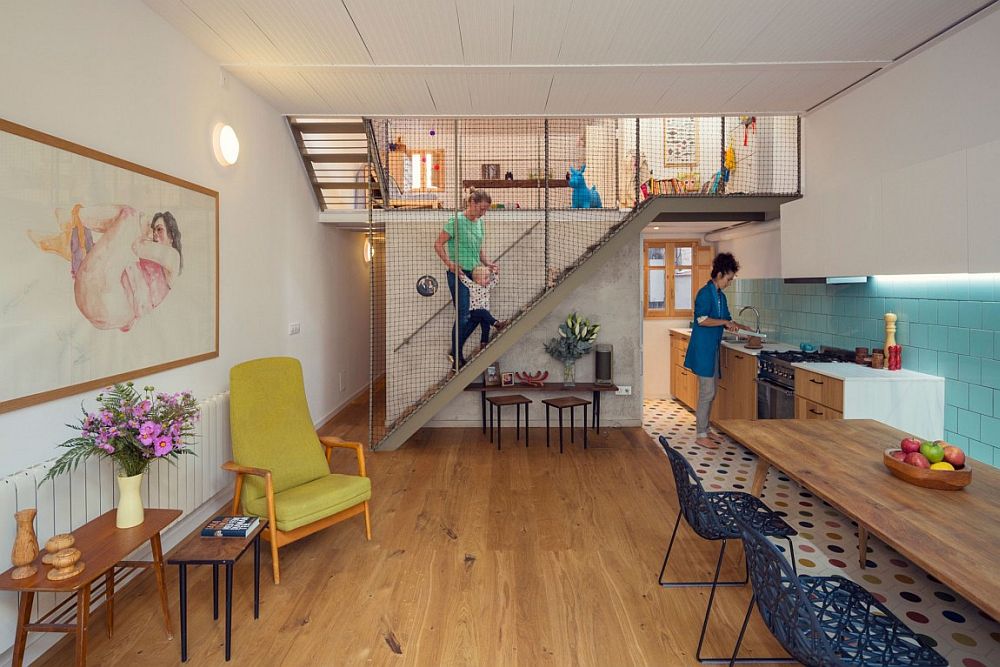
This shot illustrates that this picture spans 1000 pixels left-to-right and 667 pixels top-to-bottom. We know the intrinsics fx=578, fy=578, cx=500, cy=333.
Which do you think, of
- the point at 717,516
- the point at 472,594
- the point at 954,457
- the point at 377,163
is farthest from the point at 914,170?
the point at 377,163

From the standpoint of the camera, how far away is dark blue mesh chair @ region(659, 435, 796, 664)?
8.49 feet

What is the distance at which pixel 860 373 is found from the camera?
406cm

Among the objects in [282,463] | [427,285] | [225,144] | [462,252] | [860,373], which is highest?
[225,144]

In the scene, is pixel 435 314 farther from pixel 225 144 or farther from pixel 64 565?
pixel 64 565

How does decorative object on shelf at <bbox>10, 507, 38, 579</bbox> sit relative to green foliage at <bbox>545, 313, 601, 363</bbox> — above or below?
below

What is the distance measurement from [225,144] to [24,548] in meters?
2.78

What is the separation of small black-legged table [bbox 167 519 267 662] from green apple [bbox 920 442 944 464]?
2.83 meters

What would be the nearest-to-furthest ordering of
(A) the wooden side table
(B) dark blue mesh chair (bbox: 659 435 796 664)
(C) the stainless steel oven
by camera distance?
(A) the wooden side table
(B) dark blue mesh chair (bbox: 659 435 796 664)
(C) the stainless steel oven

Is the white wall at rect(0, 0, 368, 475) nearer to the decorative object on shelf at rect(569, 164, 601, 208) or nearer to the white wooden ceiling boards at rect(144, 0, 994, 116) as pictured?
the white wooden ceiling boards at rect(144, 0, 994, 116)

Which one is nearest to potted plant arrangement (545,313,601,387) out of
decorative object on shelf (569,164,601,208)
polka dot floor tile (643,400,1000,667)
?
decorative object on shelf (569,164,601,208)

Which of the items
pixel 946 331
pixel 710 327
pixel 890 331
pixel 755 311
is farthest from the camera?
pixel 755 311

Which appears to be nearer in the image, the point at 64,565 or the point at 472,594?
the point at 64,565

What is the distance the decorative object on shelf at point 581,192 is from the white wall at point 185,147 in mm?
2670

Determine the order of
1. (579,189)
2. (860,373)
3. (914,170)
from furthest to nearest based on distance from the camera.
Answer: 1. (579,189)
2. (860,373)
3. (914,170)
